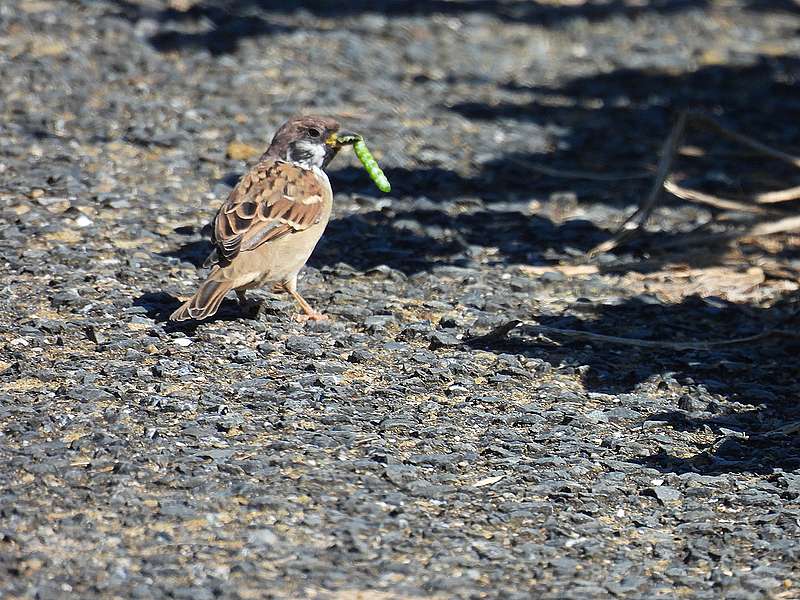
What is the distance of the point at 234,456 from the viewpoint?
17.5 ft

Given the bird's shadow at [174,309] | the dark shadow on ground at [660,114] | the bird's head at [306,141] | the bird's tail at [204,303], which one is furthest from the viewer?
the dark shadow on ground at [660,114]

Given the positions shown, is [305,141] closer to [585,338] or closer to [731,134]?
[585,338]

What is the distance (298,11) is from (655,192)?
599cm

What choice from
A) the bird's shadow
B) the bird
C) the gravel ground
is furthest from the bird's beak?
the bird's shadow

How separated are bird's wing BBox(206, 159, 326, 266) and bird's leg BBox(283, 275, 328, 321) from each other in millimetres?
296

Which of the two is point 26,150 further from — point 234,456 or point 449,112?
point 234,456

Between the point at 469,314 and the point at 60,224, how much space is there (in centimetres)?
256

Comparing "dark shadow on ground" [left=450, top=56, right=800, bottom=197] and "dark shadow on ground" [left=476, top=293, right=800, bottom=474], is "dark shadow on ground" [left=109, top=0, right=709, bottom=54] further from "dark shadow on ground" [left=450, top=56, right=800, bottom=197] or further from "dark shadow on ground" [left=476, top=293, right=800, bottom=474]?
"dark shadow on ground" [left=476, top=293, right=800, bottom=474]

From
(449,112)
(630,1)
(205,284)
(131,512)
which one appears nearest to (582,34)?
(630,1)

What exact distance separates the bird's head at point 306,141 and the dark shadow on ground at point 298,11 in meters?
4.25

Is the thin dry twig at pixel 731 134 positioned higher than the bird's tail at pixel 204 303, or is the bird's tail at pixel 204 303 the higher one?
the thin dry twig at pixel 731 134

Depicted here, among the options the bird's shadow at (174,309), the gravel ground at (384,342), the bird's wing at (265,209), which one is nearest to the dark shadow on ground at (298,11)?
the gravel ground at (384,342)

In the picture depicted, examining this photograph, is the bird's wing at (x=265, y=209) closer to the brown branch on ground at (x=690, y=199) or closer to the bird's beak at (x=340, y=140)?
the bird's beak at (x=340, y=140)

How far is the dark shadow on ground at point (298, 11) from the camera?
11922 mm
